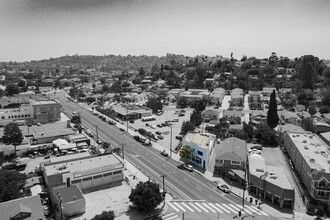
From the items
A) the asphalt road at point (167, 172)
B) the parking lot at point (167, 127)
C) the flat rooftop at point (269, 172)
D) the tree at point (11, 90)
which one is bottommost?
the asphalt road at point (167, 172)

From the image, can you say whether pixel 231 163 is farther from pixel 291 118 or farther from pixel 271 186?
pixel 291 118

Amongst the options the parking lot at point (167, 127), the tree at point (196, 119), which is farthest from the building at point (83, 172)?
the tree at point (196, 119)

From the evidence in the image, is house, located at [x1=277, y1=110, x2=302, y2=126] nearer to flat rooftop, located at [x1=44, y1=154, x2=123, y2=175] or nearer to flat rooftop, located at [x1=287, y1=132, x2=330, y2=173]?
flat rooftop, located at [x1=287, y1=132, x2=330, y2=173]

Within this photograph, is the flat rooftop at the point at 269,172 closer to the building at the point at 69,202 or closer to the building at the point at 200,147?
the building at the point at 200,147

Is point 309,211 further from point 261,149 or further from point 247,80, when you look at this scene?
point 247,80

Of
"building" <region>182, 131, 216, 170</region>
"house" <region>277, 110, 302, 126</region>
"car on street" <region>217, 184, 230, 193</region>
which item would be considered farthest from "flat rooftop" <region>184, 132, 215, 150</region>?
"house" <region>277, 110, 302, 126</region>

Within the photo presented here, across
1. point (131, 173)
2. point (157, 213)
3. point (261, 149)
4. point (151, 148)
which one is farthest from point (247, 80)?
point (157, 213)

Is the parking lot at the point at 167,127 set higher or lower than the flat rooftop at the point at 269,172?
lower

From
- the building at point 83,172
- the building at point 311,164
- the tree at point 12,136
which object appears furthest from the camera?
the tree at point 12,136
